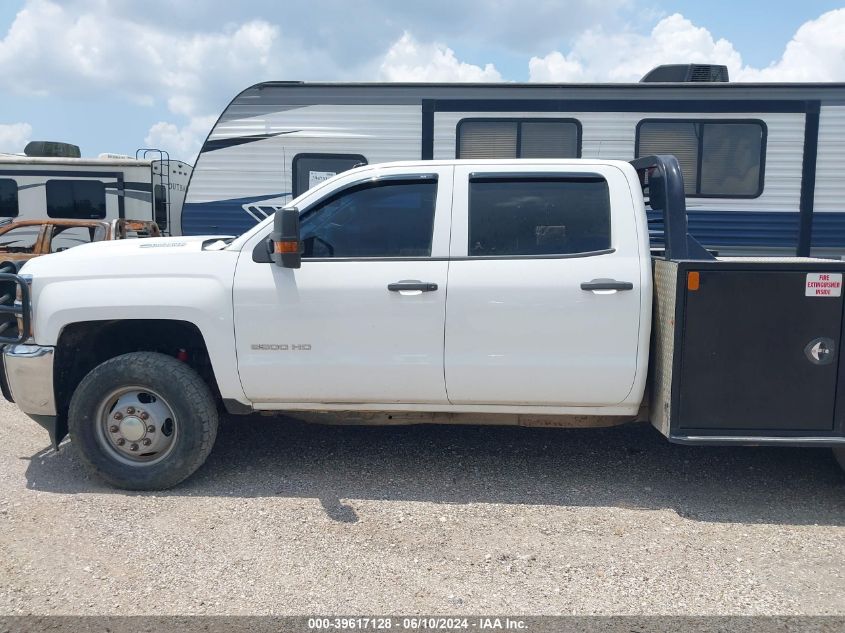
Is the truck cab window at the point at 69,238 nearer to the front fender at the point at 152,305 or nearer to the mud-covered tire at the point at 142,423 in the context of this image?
the front fender at the point at 152,305

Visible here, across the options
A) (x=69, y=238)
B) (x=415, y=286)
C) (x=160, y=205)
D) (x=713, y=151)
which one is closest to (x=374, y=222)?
(x=415, y=286)

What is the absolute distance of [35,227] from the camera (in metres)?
11.0

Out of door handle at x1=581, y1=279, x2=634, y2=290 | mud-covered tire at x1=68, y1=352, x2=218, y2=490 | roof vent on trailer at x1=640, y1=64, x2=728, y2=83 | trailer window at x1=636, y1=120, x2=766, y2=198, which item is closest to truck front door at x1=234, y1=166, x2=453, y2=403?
mud-covered tire at x1=68, y1=352, x2=218, y2=490

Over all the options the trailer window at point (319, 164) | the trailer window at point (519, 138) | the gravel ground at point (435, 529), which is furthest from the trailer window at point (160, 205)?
the gravel ground at point (435, 529)

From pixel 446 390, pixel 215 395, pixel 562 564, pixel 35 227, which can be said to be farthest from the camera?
pixel 35 227

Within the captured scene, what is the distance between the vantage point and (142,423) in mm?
4277

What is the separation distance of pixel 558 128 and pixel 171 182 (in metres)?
7.71

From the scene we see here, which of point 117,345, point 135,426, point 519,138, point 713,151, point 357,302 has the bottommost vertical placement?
point 135,426

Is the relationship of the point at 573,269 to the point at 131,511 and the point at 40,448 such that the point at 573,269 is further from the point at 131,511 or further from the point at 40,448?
the point at 40,448

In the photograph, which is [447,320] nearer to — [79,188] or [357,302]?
[357,302]

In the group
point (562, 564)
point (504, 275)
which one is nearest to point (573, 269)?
point (504, 275)

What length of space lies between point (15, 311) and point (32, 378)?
0.43m

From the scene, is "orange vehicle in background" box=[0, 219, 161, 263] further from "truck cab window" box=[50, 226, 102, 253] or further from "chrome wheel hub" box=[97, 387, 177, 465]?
"chrome wheel hub" box=[97, 387, 177, 465]

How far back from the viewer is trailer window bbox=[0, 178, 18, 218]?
1246 cm
